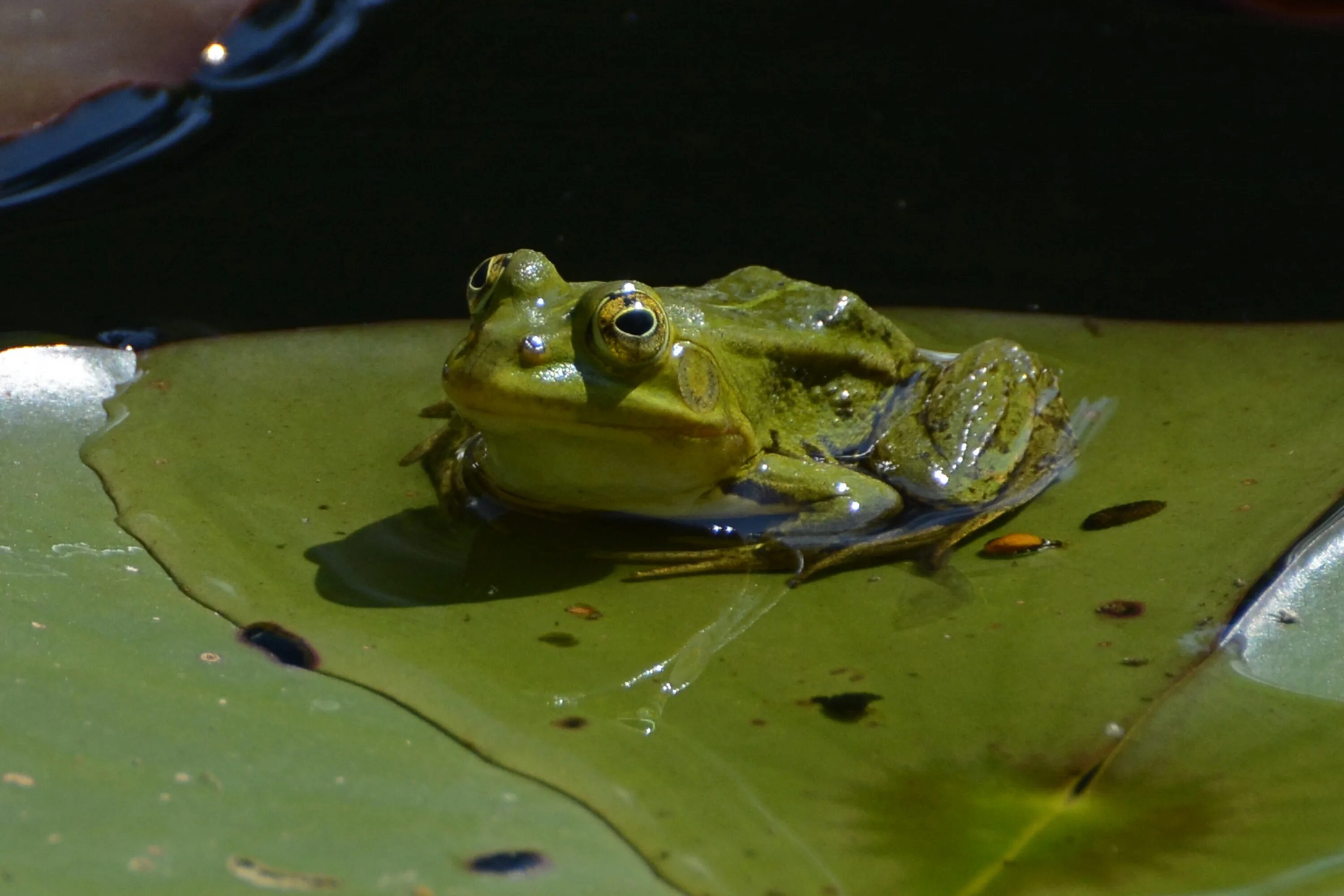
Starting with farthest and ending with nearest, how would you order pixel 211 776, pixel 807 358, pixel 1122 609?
1. pixel 807 358
2. pixel 1122 609
3. pixel 211 776

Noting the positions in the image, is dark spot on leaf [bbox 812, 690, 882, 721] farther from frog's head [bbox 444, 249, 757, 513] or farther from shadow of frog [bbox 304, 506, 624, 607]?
frog's head [bbox 444, 249, 757, 513]

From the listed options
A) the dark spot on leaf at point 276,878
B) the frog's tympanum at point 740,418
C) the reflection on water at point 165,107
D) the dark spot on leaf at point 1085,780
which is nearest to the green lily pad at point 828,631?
the dark spot on leaf at point 1085,780

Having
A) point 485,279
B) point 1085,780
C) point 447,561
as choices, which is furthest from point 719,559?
point 1085,780

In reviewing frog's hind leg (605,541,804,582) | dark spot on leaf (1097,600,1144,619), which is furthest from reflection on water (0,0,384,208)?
dark spot on leaf (1097,600,1144,619)

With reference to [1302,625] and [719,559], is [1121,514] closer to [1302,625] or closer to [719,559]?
[1302,625]

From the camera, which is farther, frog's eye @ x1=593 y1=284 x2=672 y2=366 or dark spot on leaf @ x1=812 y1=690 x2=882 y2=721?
frog's eye @ x1=593 y1=284 x2=672 y2=366

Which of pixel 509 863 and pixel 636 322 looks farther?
pixel 636 322

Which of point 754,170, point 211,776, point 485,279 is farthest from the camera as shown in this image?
point 754,170
